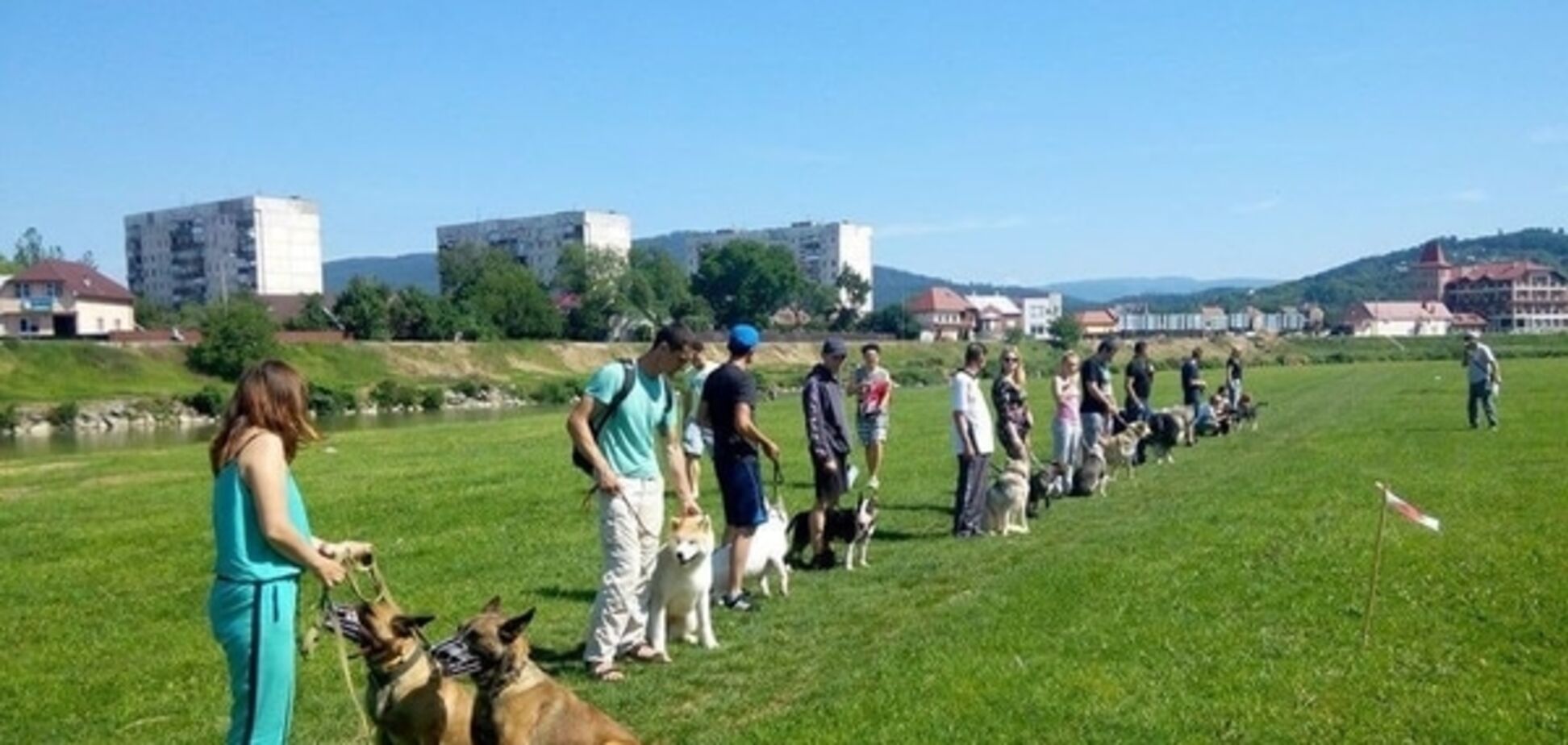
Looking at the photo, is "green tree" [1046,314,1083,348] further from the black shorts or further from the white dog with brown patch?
the white dog with brown patch

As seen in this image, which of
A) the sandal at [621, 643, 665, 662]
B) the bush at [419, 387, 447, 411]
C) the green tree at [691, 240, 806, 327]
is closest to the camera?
the sandal at [621, 643, 665, 662]

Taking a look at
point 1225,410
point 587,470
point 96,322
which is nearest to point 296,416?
point 587,470

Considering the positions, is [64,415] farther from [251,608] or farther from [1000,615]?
[251,608]

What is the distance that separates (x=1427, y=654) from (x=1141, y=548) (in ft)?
14.4

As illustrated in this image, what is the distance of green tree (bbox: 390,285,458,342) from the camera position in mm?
99875

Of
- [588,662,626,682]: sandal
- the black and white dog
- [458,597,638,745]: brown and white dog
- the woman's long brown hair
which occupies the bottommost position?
[588,662,626,682]: sandal

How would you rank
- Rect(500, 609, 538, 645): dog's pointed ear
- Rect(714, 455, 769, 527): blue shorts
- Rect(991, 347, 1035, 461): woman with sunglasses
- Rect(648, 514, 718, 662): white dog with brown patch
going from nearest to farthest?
Rect(500, 609, 538, 645): dog's pointed ear, Rect(648, 514, 718, 662): white dog with brown patch, Rect(714, 455, 769, 527): blue shorts, Rect(991, 347, 1035, 461): woman with sunglasses

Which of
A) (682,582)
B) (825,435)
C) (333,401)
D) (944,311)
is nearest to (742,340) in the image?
(682,582)

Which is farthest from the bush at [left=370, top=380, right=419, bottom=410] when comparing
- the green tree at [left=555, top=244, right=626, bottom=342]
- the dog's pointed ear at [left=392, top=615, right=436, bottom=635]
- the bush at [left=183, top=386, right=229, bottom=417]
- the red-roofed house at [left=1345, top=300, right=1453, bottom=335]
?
the red-roofed house at [left=1345, top=300, right=1453, bottom=335]

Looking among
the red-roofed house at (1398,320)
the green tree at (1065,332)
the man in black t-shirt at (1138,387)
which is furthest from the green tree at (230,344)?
the red-roofed house at (1398,320)

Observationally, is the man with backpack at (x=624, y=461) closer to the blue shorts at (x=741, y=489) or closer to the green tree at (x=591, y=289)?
the blue shorts at (x=741, y=489)

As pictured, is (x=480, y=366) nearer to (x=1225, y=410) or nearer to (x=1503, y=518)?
(x=1225, y=410)

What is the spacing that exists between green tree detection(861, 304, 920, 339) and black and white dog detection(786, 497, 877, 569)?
12779cm

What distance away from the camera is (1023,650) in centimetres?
881
